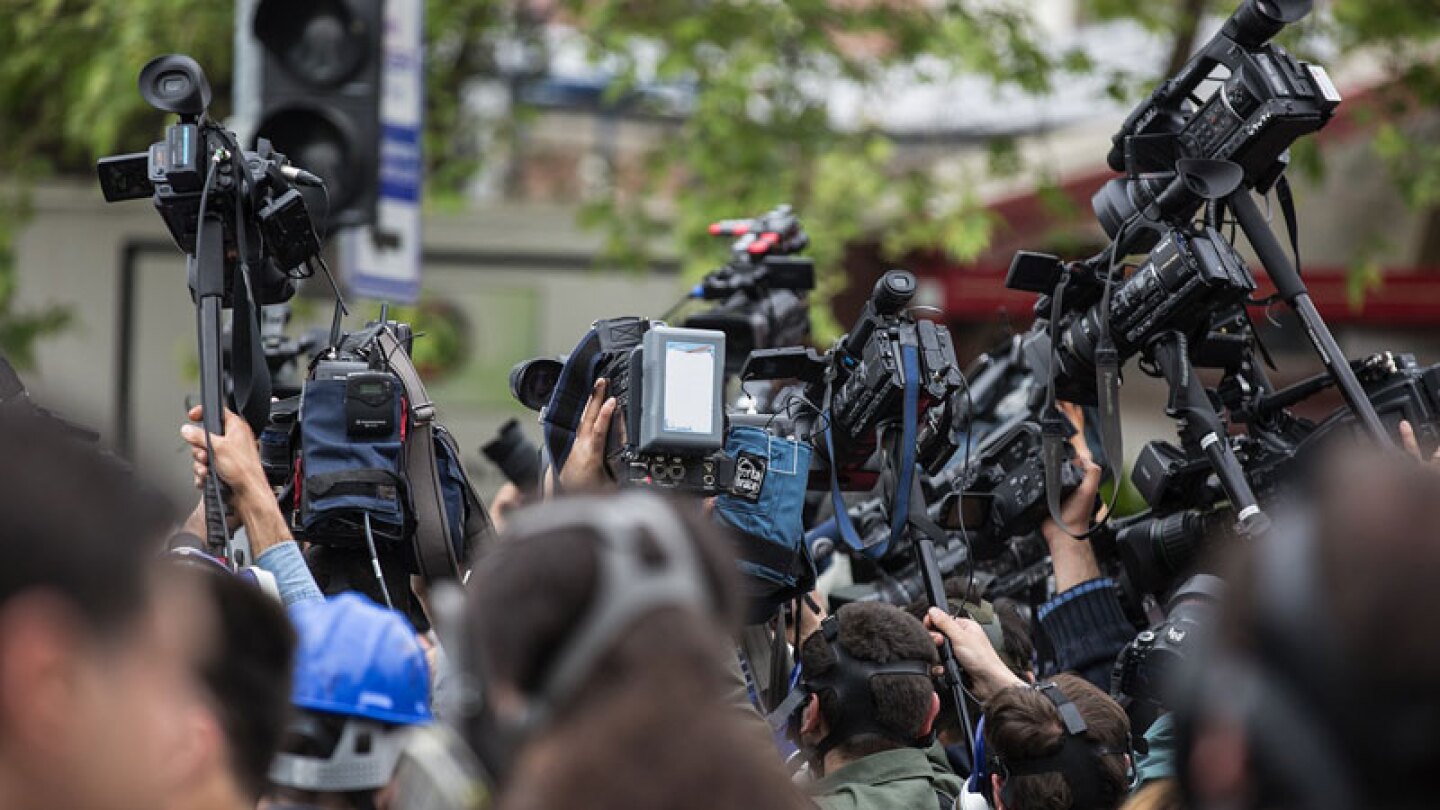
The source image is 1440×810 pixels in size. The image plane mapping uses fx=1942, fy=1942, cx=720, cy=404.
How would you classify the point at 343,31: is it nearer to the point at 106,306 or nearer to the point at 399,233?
the point at 399,233

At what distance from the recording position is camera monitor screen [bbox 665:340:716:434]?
4.36 meters

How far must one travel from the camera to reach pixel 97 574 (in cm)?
201

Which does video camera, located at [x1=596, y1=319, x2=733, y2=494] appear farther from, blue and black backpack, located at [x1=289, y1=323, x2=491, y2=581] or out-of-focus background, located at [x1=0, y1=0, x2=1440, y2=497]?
out-of-focus background, located at [x1=0, y1=0, x2=1440, y2=497]

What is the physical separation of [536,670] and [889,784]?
2.55 m

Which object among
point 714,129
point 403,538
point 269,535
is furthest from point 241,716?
point 714,129

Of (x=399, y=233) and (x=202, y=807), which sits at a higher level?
(x=399, y=233)

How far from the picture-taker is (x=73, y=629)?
79.3 inches

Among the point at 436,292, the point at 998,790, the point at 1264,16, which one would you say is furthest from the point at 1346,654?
the point at 436,292

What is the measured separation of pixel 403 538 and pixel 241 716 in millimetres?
2199

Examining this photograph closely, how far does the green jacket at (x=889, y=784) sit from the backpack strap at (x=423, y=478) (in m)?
1.01

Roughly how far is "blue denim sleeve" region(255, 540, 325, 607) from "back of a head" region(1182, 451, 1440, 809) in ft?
8.13

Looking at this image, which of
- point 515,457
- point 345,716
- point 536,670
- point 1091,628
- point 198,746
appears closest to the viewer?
point 536,670

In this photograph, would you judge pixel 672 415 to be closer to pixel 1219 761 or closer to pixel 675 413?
pixel 675 413

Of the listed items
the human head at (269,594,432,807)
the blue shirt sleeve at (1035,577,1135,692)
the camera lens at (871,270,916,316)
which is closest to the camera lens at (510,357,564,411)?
the camera lens at (871,270,916,316)
